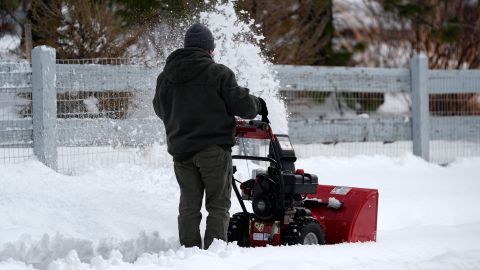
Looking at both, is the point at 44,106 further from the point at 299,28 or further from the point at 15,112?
the point at 299,28

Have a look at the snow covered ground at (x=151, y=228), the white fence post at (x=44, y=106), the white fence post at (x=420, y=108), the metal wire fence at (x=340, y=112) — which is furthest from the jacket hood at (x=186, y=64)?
the white fence post at (x=420, y=108)

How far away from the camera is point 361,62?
21266 millimetres

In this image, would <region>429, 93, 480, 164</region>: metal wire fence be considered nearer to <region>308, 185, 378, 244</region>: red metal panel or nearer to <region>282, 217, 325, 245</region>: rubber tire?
<region>308, 185, 378, 244</region>: red metal panel


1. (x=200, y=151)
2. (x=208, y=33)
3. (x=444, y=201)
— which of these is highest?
(x=208, y=33)

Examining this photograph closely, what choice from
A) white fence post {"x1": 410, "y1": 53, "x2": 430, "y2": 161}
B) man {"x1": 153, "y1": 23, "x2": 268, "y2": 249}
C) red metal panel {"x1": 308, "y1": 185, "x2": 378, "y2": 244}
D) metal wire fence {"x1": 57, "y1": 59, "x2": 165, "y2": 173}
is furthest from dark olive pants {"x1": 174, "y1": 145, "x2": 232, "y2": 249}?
white fence post {"x1": 410, "y1": 53, "x2": 430, "y2": 161}

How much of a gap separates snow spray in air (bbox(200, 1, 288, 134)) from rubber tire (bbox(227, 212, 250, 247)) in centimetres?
327

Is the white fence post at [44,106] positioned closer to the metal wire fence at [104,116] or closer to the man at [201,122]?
the metal wire fence at [104,116]

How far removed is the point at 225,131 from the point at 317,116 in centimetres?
733

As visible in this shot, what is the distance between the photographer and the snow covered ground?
6117mm

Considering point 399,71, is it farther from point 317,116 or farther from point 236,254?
point 236,254

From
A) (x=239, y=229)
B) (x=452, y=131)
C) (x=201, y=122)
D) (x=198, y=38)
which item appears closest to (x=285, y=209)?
(x=239, y=229)

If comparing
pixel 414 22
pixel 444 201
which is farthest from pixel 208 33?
pixel 414 22

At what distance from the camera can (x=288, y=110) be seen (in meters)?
13.2

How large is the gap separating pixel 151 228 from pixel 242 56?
11.0 ft
